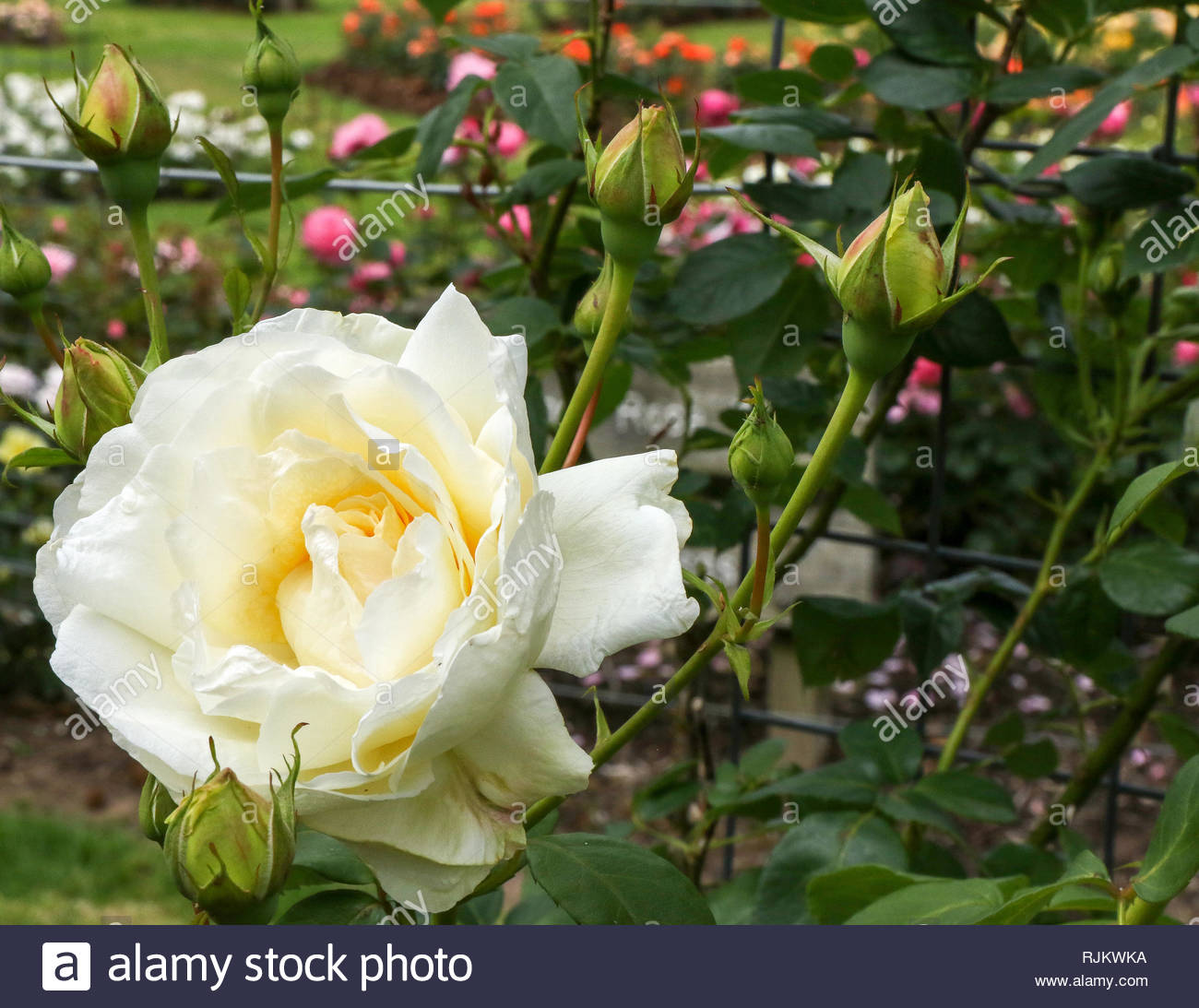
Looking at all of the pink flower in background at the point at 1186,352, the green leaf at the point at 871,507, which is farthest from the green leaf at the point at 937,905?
the pink flower in background at the point at 1186,352

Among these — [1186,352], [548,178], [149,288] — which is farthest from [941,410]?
[1186,352]

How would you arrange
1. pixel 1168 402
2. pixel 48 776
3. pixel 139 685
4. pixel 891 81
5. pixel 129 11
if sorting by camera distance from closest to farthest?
pixel 139 685, pixel 891 81, pixel 1168 402, pixel 48 776, pixel 129 11

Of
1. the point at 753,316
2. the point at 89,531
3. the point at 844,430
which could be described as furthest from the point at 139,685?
the point at 753,316

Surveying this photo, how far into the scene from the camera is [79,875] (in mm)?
2182

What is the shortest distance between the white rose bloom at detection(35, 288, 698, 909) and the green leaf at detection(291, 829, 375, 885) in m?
0.22

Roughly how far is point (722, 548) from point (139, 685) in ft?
2.24

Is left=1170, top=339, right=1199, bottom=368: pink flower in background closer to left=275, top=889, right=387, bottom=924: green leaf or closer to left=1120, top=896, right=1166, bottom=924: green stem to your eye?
left=1120, top=896, right=1166, bottom=924: green stem

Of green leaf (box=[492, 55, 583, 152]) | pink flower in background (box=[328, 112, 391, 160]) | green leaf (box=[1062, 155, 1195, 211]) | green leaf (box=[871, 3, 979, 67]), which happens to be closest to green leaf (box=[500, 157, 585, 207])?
green leaf (box=[492, 55, 583, 152])

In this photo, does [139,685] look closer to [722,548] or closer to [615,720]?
[722,548]

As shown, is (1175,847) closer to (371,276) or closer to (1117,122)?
(1117,122)

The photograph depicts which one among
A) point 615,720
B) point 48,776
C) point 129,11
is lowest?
point 48,776

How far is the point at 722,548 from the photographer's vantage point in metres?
1.08

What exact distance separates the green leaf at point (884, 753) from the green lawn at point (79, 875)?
4.59 feet

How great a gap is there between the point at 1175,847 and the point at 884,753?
395mm
